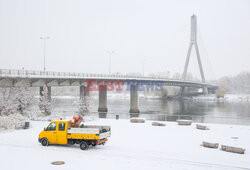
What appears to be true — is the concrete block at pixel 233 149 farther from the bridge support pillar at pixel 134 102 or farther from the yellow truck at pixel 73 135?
the bridge support pillar at pixel 134 102

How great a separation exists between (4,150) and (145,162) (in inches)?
368

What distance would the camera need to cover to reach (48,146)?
16.9 m

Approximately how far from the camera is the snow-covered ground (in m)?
12.7

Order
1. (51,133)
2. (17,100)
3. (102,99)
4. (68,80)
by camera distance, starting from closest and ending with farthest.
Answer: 1. (51,133)
2. (17,100)
3. (68,80)
4. (102,99)

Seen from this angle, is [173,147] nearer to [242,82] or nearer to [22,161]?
[22,161]

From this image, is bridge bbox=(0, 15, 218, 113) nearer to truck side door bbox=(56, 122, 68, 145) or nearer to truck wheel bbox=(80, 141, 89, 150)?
truck side door bbox=(56, 122, 68, 145)

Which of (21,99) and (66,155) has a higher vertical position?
(21,99)

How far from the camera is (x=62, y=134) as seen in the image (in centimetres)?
1655

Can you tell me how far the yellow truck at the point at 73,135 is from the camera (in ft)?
51.3

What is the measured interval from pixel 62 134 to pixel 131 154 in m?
4.99

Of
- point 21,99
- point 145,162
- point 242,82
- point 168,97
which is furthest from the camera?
point 242,82

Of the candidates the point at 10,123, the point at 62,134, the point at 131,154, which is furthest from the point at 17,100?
the point at 131,154

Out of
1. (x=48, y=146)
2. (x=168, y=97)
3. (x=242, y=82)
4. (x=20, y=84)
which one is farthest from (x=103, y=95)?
(x=242, y=82)

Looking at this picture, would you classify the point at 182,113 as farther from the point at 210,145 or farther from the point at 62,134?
the point at 62,134
